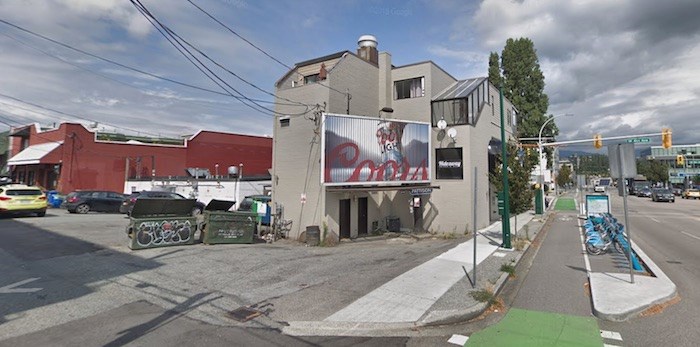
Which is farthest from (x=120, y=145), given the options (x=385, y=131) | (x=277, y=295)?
(x=277, y=295)

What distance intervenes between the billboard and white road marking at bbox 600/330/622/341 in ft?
35.2

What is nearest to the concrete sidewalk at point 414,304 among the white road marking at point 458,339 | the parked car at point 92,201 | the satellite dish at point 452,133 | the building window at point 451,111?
the white road marking at point 458,339

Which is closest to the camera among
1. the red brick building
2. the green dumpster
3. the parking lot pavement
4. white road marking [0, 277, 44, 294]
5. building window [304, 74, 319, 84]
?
the parking lot pavement

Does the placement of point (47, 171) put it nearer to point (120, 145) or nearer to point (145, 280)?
point (120, 145)

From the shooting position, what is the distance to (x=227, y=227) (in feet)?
47.6

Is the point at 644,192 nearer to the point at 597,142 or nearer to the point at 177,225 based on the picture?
the point at 597,142

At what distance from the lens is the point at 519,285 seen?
8992 mm

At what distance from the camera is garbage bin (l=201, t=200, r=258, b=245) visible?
1412cm

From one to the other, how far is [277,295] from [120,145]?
35.0 meters

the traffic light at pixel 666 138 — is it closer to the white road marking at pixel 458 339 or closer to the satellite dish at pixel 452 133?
the satellite dish at pixel 452 133

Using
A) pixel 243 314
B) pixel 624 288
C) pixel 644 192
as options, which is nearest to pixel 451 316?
pixel 243 314

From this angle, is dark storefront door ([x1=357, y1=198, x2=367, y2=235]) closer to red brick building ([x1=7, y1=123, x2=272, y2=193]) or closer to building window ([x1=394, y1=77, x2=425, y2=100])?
building window ([x1=394, y1=77, x2=425, y2=100])

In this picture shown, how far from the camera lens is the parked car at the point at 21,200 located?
18844mm

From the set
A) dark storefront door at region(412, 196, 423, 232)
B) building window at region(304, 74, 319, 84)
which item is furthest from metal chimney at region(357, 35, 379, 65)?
dark storefront door at region(412, 196, 423, 232)
